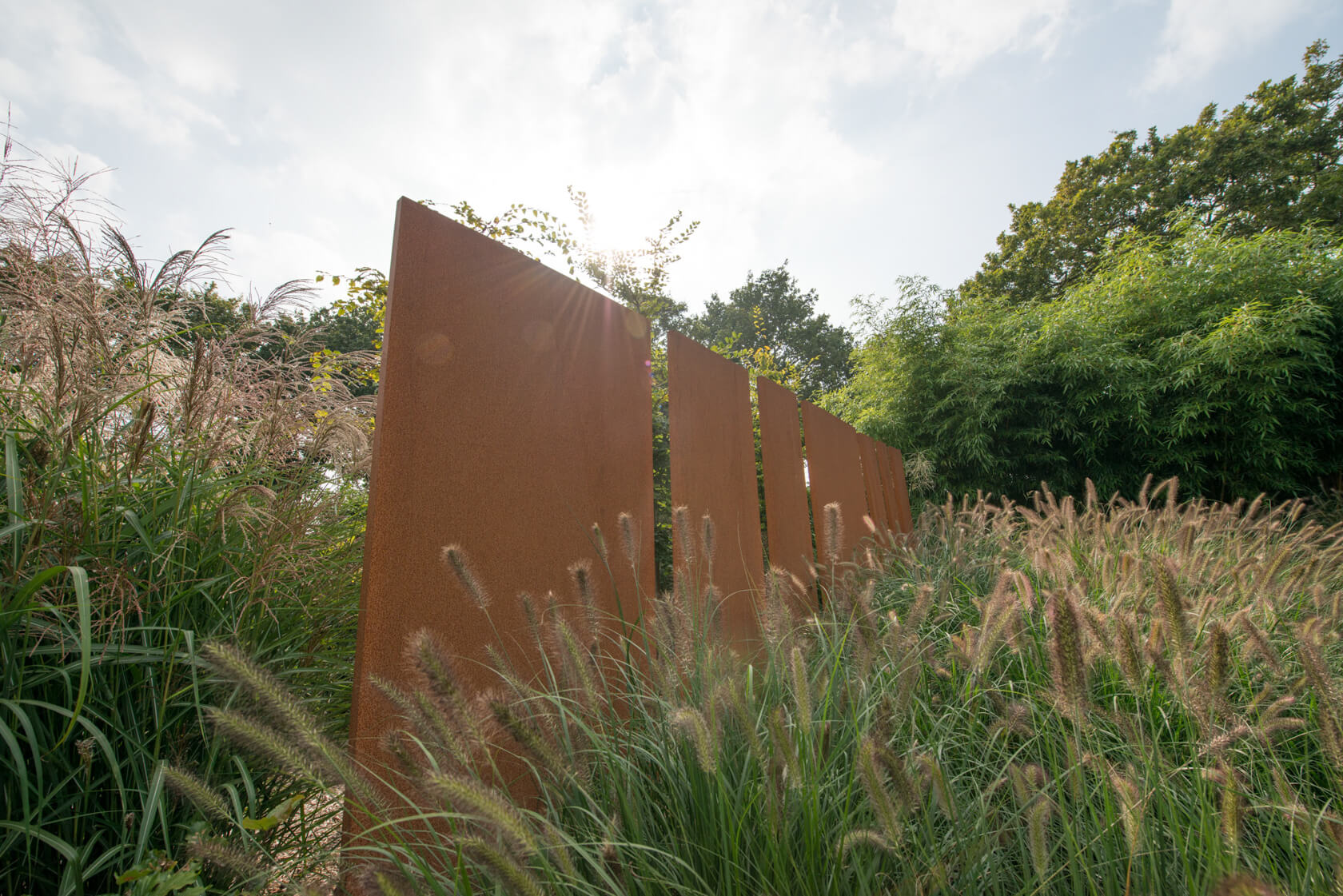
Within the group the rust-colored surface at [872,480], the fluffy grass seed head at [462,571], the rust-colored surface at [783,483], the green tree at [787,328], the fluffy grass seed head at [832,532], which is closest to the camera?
the fluffy grass seed head at [462,571]

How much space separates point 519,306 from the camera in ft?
4.85

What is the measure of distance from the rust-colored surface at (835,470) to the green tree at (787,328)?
18983 millimetres

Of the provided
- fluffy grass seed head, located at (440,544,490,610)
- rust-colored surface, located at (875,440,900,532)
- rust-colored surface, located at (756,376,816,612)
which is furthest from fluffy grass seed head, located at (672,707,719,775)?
rust-colored surface, located at (875,440,900,532)

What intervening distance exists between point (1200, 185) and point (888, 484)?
15361mm

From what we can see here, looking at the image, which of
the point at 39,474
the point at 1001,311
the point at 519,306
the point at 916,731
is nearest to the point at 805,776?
the point at 916,731

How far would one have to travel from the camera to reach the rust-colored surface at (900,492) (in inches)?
252

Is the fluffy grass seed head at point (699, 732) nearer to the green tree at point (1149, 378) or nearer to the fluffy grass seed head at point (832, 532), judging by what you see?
the fluffy grass seed head at point (832, 532)

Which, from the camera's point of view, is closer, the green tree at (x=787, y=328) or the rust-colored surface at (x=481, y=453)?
the rust-colored surface at (x=481, y=453)

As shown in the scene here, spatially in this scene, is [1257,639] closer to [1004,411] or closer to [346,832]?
[346,832]

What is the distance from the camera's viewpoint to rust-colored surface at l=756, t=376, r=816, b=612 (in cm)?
261

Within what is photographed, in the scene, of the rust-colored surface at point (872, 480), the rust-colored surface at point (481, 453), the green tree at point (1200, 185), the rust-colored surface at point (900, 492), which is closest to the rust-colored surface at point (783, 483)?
the rust-colored surface at point (481, 453)

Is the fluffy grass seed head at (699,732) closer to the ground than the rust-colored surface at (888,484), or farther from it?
closer to the ground

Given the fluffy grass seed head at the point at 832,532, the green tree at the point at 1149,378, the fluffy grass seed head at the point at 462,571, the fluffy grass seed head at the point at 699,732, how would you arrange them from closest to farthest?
1. the fluffy grass seed head at the point at 699,732
2. the fluffy grass seed head at the point at 462,571
3. the fluffy grass seed head at the point at 832,532
4. the green tree at the point at 1149,378

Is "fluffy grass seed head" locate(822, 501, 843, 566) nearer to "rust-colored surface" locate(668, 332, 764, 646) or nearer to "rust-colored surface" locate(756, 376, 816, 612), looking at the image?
"rust-colored surface" locate(668, 332, 764, 646)
